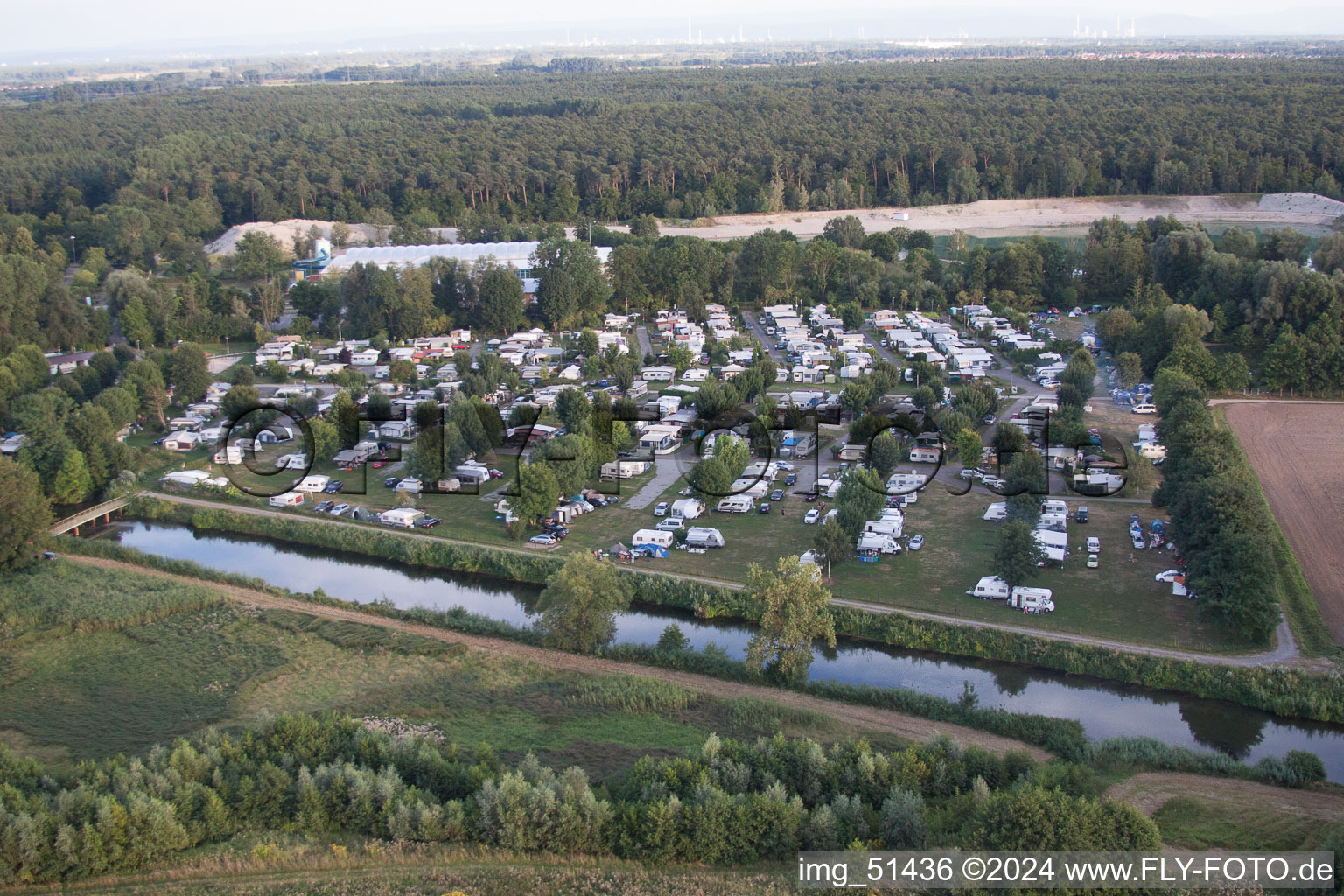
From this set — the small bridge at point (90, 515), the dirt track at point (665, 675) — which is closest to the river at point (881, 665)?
the small bridge at point (90, 515)

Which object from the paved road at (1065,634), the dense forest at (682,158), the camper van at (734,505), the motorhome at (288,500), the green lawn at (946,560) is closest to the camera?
the paved road at (1065,634)

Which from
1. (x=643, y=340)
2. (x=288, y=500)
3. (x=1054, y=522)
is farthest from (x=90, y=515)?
(x=1054, y=522)

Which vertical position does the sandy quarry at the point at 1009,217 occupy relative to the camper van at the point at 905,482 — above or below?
above

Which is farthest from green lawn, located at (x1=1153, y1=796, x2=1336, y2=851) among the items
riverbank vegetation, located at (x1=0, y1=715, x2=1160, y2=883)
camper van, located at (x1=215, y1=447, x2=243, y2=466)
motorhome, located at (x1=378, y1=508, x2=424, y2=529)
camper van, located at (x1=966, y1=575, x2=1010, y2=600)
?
camper van, located at (x1=215, y1=447, x2=243, y2=466)

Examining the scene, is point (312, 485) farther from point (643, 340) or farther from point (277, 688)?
point (643, 340)

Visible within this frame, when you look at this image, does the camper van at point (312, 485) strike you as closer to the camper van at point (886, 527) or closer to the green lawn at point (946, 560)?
the green lawn at point (946, 560)

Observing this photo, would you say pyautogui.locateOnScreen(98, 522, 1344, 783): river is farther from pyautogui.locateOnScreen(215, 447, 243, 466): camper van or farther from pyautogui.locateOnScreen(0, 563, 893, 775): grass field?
pyautogui.locateOnScreen(215, 447, 243, 466): camper van

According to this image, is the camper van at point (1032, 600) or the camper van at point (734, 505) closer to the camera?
the camper van at point (1032, 600)
